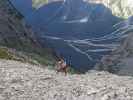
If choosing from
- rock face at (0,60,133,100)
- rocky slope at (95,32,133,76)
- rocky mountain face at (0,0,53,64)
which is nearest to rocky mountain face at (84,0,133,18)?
rocky slope at (95,32,133,76)

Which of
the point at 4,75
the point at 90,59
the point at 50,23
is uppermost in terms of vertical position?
the point at 50,23

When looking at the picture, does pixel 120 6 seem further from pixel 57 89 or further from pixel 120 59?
pixel 57 89

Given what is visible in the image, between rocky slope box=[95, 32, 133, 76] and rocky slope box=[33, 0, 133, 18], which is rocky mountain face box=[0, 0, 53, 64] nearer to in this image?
rocky slope box=[33, 0, 133, 18]

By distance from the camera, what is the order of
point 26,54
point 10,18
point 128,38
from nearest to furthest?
1. point 128,38
2. point 26,54
3. point 10,18

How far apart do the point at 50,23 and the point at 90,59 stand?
366cm

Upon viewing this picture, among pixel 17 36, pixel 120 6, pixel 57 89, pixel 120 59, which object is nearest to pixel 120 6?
pixel 120 6

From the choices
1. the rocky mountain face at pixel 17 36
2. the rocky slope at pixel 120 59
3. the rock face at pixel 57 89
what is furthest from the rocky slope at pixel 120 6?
the rock face at pixel 57 89

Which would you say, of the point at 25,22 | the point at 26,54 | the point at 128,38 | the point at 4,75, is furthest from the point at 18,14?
the point at 4,75

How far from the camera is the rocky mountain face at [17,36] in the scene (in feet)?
109

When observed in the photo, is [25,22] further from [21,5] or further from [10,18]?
[10,18]

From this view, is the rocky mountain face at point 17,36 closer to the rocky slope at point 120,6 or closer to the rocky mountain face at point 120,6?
the rocky slope at point 120,6

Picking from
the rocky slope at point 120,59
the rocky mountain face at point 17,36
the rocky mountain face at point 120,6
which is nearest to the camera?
the rocky slope at point 120,59

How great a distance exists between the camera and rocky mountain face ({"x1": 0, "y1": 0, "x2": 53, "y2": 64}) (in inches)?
1303

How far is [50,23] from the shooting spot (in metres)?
31.9
